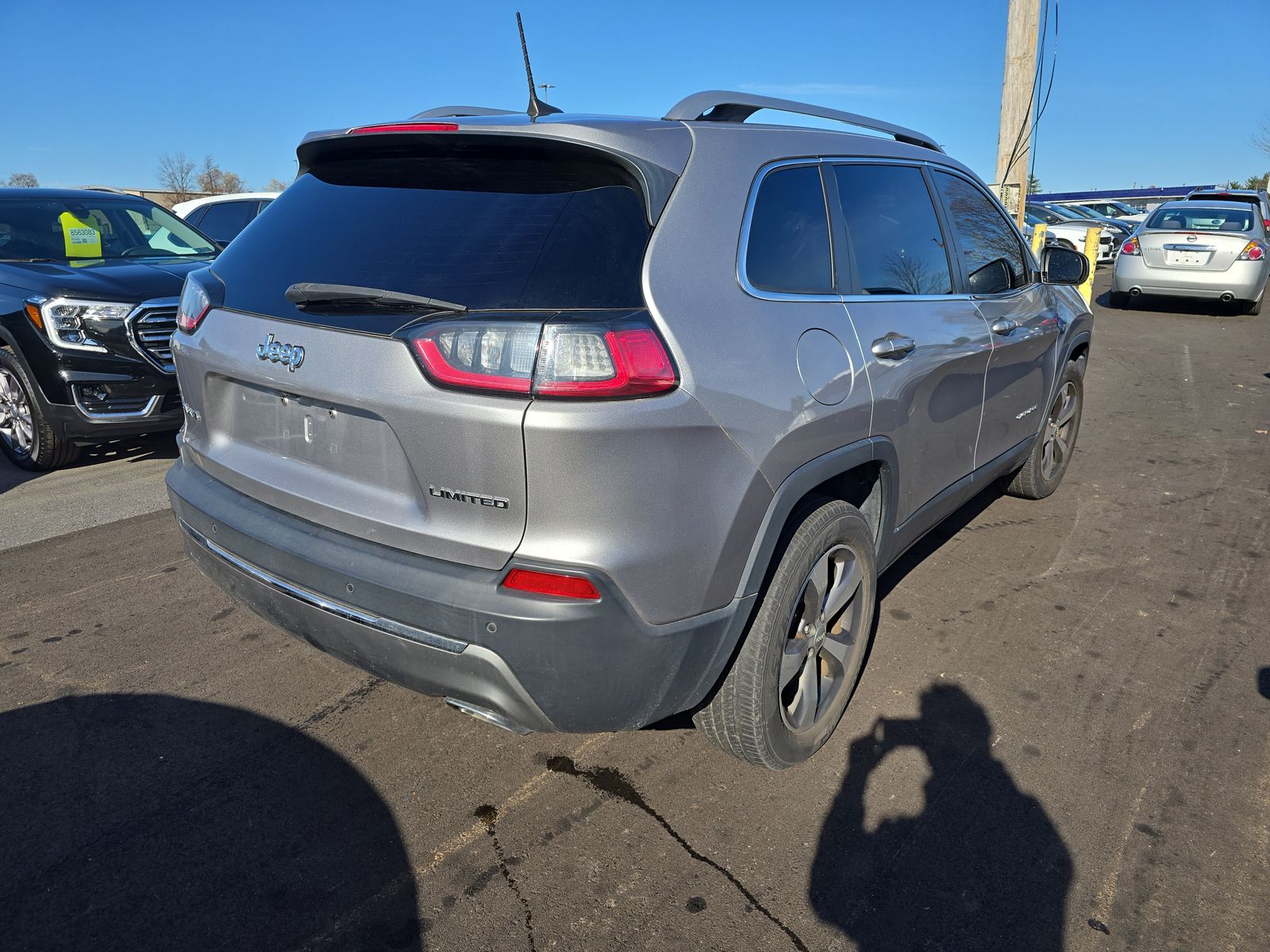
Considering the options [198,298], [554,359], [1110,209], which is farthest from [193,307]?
[1110,209]

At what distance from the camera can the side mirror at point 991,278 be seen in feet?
12.4

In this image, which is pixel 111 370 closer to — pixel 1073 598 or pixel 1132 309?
pixel 1073 598

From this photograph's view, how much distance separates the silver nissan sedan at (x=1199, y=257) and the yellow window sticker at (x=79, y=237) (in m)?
13.1

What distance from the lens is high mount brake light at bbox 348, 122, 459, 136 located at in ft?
8.13

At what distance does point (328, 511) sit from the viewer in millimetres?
2395

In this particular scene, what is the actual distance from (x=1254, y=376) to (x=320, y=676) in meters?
9.55

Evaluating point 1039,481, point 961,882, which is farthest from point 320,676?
point 1039,481

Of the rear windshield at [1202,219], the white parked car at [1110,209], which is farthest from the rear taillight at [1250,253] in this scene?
the white parked car at [1110,209]

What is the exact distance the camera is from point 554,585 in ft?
6.83

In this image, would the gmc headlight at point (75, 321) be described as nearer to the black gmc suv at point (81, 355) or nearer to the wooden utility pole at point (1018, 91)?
the black gmc suv at point (81, 355)

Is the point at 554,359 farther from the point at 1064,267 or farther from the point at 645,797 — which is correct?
the point at 1064,267

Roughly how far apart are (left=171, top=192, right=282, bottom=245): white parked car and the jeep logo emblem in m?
10.3

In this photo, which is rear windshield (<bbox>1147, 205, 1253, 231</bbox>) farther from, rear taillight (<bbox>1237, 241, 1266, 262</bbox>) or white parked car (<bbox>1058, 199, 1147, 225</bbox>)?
white parked car (<bbox>1058, 199, 1147, 225</bbox>)

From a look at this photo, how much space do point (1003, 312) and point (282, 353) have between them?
2944 mm
